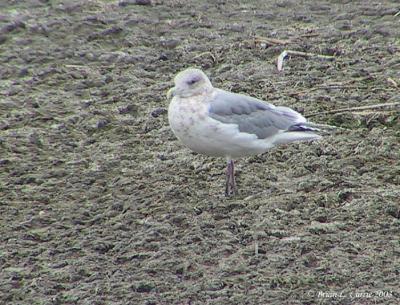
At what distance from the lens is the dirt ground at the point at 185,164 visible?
5.30 m

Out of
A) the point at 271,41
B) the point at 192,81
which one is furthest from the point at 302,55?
the point at 192,81

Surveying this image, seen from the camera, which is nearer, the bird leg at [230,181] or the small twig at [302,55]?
the bird leg at [230,181]

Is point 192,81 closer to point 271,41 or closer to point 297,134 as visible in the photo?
point 297,134

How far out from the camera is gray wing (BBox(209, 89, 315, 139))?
6.19 metres

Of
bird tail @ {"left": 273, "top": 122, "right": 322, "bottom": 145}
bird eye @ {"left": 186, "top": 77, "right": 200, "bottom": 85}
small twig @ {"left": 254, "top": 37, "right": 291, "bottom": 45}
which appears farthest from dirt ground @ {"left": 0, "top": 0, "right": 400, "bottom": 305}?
bird eye @ {"left": 186, "top": 77, "right": 200, "bottom": 85}

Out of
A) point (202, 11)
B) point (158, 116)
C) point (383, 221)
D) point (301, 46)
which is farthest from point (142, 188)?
point (202, 11)

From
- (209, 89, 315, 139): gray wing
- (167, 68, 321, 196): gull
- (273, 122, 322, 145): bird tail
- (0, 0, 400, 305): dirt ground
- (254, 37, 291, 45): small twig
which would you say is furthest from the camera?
(254, 37, 291, 45): small twig

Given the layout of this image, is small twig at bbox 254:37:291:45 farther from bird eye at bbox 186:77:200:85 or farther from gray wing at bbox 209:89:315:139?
bird eye at bbox 186:77:200:85

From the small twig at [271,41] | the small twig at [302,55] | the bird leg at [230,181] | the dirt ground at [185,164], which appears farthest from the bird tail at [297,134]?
the small twig at [271,41]

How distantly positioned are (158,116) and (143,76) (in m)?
0.75

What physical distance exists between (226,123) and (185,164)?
2.54ft

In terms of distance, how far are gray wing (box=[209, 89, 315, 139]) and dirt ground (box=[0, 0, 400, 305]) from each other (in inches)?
12.8

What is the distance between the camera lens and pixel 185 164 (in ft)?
22.3

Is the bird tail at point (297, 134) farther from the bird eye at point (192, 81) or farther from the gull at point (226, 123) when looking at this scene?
the bird eye at point (192, 81)
